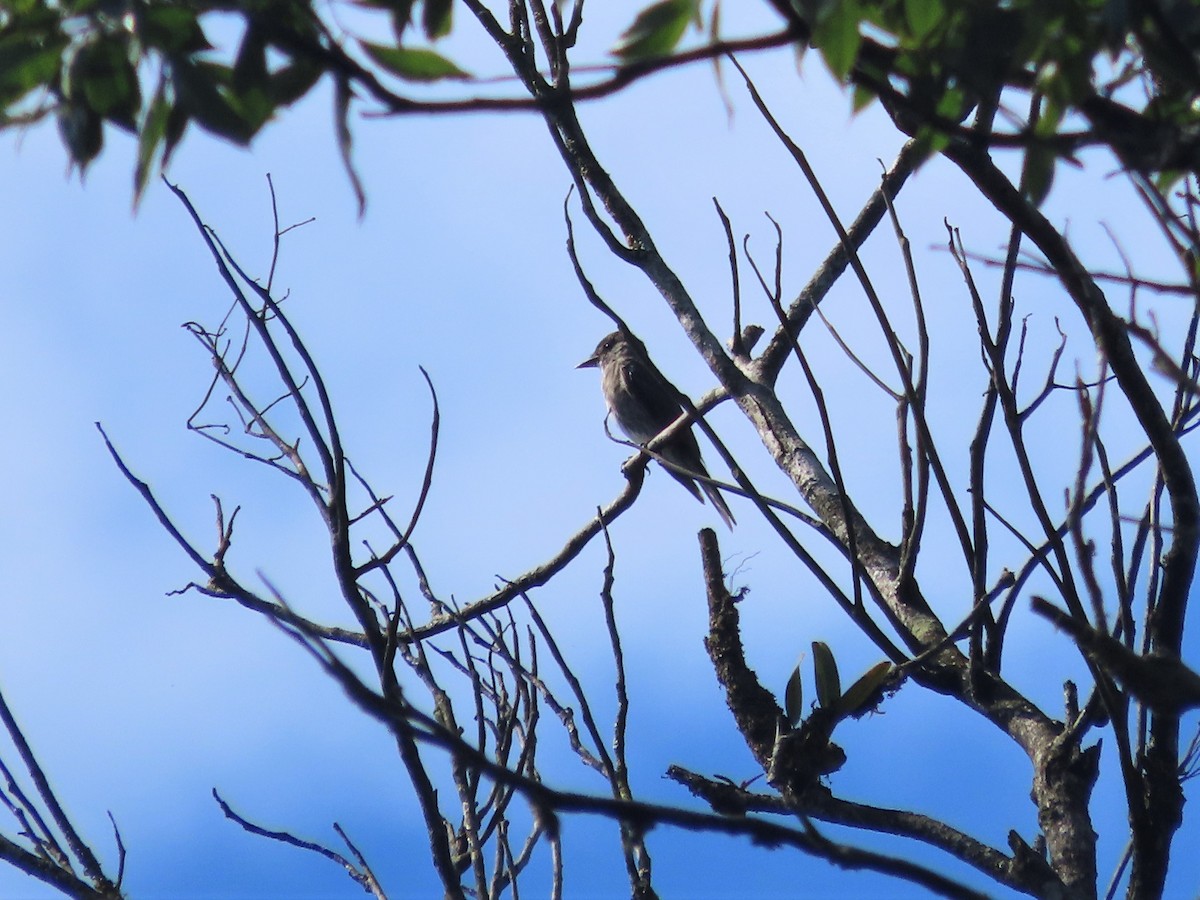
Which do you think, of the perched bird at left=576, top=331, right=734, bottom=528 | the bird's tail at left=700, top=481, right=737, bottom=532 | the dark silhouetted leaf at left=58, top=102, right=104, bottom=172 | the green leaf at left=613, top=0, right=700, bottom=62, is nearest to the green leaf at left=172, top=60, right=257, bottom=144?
the dark silhouetted leaf at left=58, top=102, right=104, bottom=172

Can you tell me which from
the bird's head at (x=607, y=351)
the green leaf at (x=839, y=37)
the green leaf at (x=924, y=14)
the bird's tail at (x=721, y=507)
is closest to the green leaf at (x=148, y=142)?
the green leaf at (x=839, y=37)

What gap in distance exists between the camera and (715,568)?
3643 mm

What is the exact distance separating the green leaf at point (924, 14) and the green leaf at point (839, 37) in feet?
0.39

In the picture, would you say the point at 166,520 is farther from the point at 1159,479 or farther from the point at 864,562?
the point at 1159,479

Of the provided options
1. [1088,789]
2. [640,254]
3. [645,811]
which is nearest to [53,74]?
[645,811]

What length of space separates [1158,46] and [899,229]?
1432 millimetres

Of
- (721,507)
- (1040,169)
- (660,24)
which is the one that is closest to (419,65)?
(660,24)

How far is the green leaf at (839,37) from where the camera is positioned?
4.29 ft

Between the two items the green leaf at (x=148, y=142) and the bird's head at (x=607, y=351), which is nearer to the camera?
the green leaf at (x=148, y=142)

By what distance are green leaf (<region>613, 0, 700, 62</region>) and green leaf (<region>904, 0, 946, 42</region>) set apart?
0.80 feet

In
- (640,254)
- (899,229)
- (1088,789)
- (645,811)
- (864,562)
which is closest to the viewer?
(645,811)

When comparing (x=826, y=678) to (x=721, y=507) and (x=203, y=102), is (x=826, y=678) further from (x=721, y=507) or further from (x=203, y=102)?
(x=721, y=507)

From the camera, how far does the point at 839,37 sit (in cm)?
131

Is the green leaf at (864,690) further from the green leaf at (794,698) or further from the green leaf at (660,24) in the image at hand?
the green leaf at (660,24)
